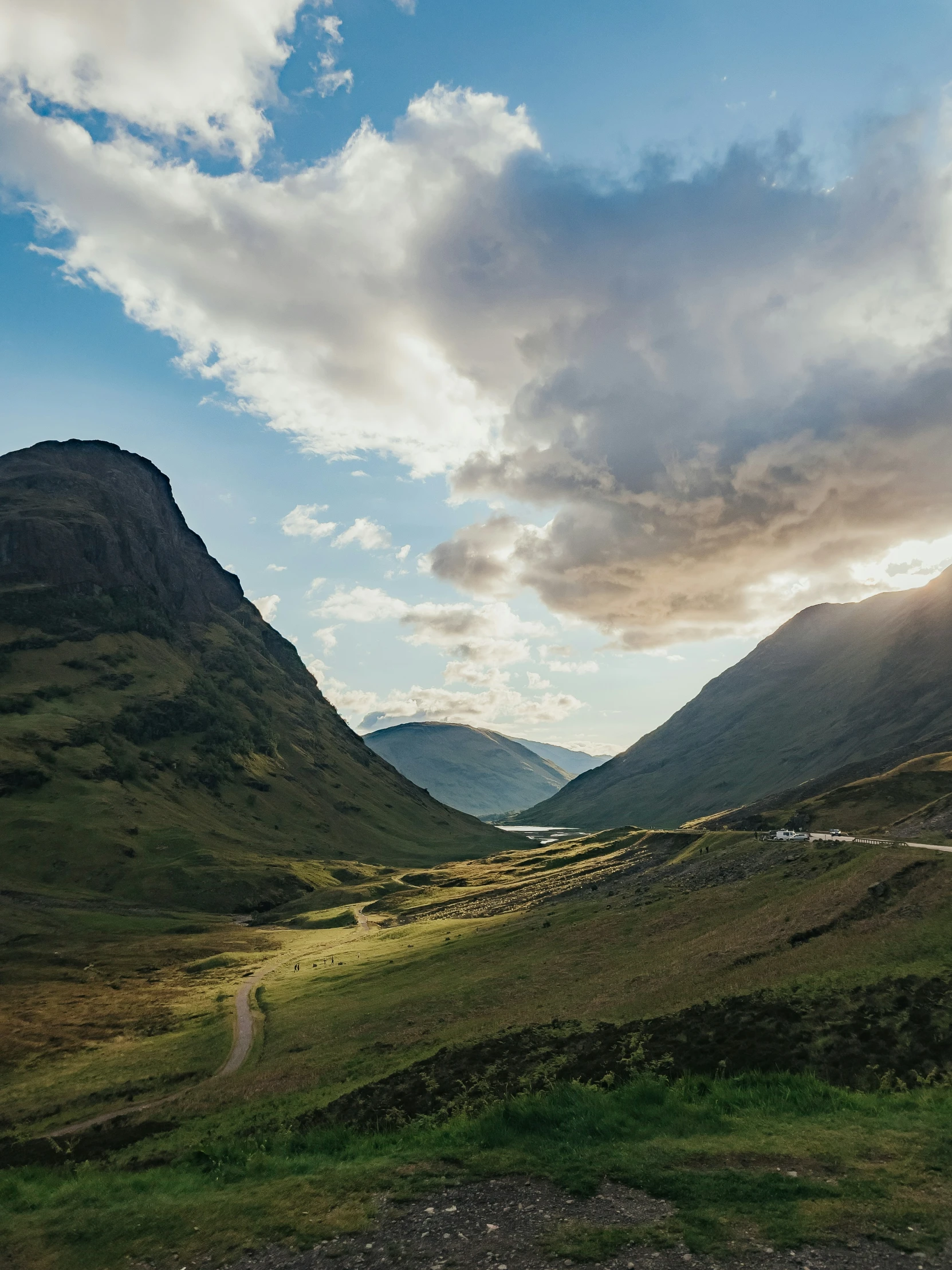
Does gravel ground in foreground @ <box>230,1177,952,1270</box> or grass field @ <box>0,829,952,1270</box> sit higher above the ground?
gravel ground in foreground @ <box>230,1177,952,1270</box>

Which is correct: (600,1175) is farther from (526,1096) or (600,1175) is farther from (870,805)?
(870,805)

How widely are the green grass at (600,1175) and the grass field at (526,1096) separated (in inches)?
3.6

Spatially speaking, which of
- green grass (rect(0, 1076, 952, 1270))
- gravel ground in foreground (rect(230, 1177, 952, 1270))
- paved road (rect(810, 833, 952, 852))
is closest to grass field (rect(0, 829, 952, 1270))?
green grass (rect(0, 1076, 952, 1270))

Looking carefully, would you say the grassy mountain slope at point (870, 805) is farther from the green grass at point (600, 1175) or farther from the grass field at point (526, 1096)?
the green grass at point (600, 1175)

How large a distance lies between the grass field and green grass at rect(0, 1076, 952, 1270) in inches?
3.6

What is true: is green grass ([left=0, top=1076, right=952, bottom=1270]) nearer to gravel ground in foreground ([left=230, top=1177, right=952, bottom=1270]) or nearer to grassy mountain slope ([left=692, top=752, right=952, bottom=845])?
gravel ground in foreground ([left=230, top=1177, right=952, bottom=1270])

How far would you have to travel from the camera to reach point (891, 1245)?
15.7 metres

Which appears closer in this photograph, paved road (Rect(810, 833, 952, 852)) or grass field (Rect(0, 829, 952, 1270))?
grass field (Rect(0, 829, 952, 1270))

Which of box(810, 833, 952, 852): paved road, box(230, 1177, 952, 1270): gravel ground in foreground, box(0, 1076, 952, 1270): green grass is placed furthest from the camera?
box(810, 833, 952, 852): paved road

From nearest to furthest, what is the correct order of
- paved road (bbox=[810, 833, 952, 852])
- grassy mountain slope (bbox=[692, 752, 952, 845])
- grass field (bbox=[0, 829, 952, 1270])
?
Result: grass field (bbox=[0, 829, 952, 1270]) → paved road (bbox=[810, 833, 952, 852]) → grassy mountain slope (bbox=[692, 752, 952, 845])

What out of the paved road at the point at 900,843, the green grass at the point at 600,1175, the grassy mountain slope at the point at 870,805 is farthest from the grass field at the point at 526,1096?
the grassy mountain slope at the point at 870,805

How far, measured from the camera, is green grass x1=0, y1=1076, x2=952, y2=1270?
675 inches

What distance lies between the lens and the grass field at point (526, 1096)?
19234mm

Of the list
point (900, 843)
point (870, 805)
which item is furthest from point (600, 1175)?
point (870, 805)
